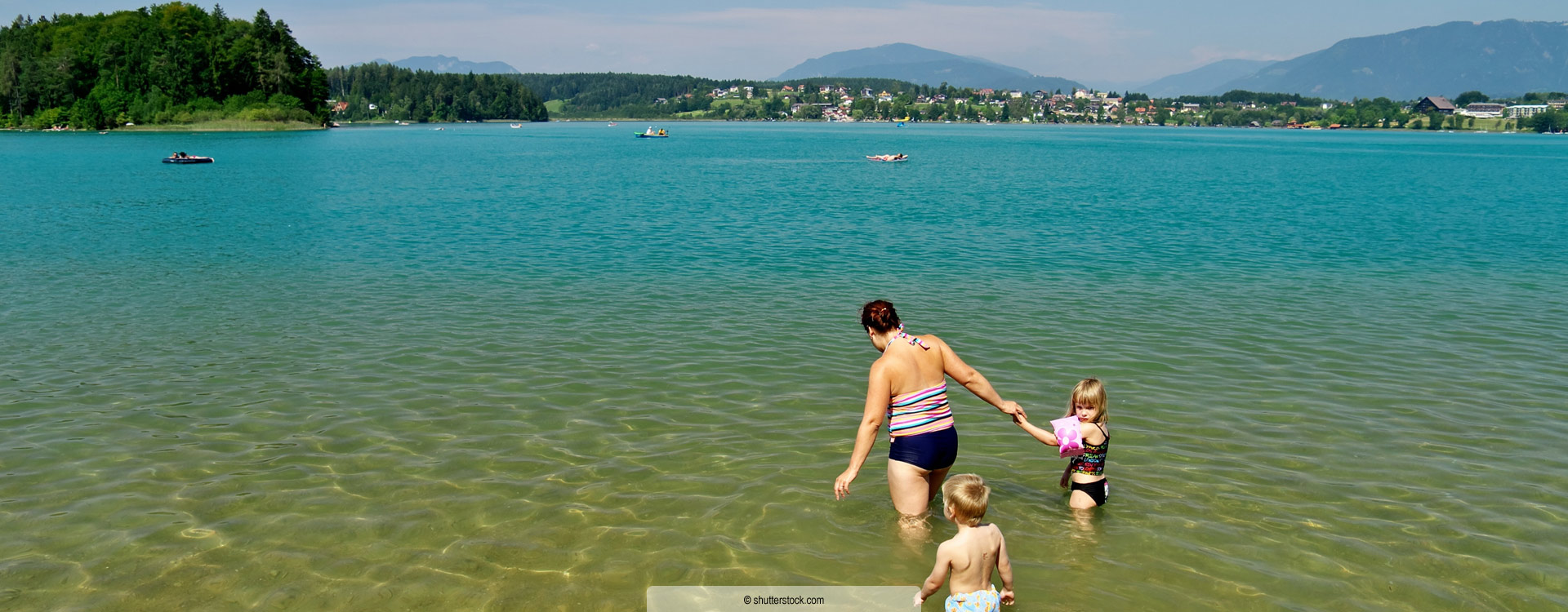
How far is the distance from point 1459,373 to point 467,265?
2019 cm

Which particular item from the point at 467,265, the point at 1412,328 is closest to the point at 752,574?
the point at 1412,328

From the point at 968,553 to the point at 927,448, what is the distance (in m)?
1.31

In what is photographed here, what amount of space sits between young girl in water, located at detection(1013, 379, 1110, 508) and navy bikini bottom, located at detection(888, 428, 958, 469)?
59cm

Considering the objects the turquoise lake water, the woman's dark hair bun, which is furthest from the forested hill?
the woman's dark hair bun

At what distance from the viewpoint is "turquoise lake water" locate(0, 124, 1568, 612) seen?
705 centimetres

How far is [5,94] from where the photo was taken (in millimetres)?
149625

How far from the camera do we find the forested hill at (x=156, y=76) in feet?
487

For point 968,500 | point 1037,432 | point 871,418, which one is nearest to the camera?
point 968,500

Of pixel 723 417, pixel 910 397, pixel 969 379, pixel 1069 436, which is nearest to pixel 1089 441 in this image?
pixel 1069 436

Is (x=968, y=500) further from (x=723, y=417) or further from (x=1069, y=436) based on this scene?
(x=723, y=417)

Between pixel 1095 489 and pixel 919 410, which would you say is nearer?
pixel 919 410

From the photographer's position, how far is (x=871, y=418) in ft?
23.1

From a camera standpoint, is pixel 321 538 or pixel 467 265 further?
pixel 467 265

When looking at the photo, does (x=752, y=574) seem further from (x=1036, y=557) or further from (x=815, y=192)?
(x=815, y=192)
